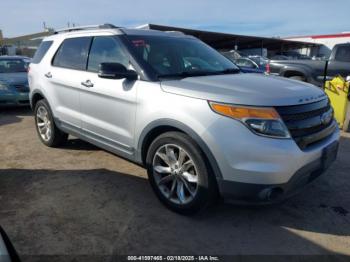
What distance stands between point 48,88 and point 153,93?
7.94 ft

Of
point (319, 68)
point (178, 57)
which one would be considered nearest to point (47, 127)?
point (178, 57)

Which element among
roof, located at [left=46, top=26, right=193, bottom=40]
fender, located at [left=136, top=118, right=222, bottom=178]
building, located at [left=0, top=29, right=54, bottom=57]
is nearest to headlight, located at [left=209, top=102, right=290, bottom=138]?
fender, located at [left=136, top=118, right=222, bottom=178]

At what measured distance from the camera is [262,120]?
2.87 metres

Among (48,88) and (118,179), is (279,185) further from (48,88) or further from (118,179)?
(48,88)

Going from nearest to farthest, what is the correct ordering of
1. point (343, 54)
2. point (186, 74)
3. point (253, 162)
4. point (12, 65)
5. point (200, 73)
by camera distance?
point (253, 162) < point (186, 74) < point (200, 73) < point (343, 54) < point (12, 65)

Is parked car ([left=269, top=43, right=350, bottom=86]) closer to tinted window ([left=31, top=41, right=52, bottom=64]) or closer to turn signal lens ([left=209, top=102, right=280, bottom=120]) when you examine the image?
tinted window ([left=31, top=41, right=52, bottom=64])

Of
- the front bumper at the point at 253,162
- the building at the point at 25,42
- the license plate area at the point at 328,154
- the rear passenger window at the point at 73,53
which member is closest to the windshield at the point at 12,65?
the rear passenger window at the point at 73,53

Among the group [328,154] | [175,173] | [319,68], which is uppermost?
[319,68]

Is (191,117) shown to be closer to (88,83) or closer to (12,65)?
(88,83)

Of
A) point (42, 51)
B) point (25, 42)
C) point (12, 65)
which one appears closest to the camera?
point (42, 51)

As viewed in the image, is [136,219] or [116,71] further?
[116,71]

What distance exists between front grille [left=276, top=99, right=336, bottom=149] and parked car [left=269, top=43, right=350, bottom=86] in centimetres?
654

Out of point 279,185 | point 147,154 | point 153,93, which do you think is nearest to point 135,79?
point 153,93

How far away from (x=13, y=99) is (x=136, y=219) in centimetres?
688
